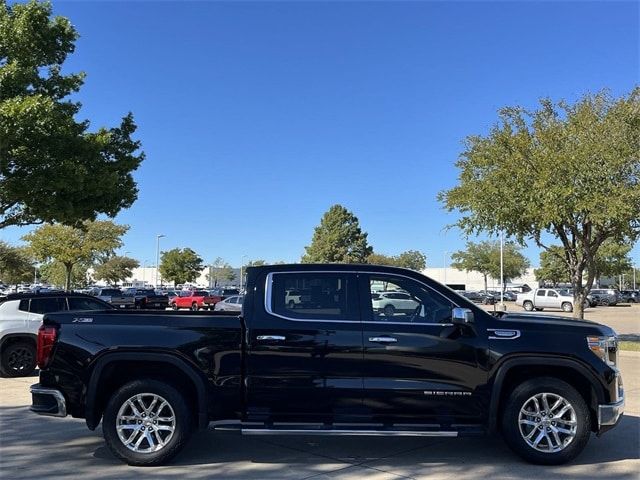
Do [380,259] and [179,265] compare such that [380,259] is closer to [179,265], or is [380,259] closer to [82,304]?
[179,265]

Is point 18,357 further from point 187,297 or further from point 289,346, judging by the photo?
point 187,297

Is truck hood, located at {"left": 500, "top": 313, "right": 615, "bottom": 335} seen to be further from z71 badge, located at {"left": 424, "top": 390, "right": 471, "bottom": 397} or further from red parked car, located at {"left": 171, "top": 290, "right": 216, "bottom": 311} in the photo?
red parked car, located at {"left": 171, "top": 290, "right": 216, "bottom": 311}

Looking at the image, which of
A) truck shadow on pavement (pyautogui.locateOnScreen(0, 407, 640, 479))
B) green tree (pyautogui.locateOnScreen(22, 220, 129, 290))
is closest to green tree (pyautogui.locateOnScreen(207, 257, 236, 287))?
green tree (pyautogui.locateOnScreen(22, 220, 129, 290))

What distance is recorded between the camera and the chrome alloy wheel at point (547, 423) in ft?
19.0

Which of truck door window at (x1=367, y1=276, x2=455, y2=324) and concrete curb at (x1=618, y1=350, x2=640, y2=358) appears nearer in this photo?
truck door window at (x1=367, y1=276, x2=455, y2=324)

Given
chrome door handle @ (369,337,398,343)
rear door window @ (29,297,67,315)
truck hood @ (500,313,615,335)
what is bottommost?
chrome door handle @ (369,337,398,343)

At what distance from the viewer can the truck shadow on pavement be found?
5.56m

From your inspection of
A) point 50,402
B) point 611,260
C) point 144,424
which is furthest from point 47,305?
point 611,260

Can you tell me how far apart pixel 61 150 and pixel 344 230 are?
76695mm

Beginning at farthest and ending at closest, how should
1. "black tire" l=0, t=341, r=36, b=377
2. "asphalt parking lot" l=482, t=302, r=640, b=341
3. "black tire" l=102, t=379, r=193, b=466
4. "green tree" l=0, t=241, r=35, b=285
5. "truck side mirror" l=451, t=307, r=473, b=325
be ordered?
"green tree" l=0, t=241, r=35, b=285
"asphalt parking lot" l=482, t=302, r=640, b=341
"black tire" l=0, t=341, r=36, b=377
"black tire" l=102, t=379, r=193, b=466
"truck side mirror" l=451, t=307, r=473, b=325

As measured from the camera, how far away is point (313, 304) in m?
5.98

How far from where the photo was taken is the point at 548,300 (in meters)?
42.5

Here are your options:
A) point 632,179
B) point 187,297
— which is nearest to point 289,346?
point 632,179

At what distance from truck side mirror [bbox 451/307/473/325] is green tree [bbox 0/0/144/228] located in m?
11.9
